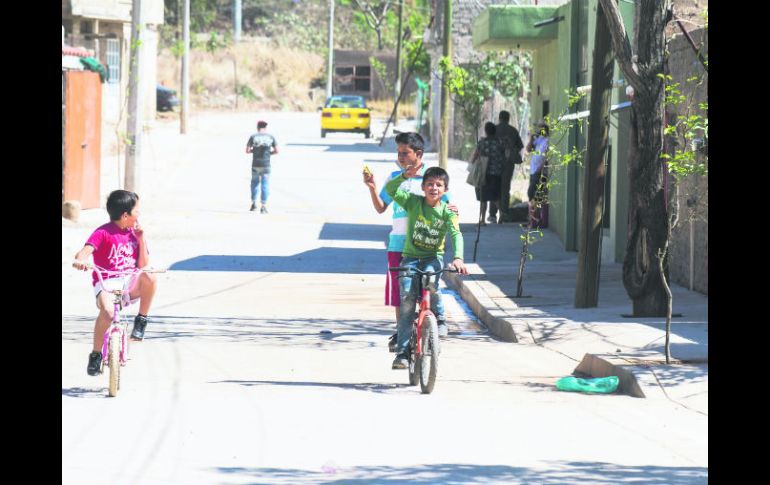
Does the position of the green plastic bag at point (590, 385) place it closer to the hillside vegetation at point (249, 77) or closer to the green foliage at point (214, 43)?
the hillside vegetation at point (249, 77)

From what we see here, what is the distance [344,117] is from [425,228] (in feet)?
164

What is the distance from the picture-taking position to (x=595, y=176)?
14.3 metres

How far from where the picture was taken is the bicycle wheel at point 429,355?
10008mm

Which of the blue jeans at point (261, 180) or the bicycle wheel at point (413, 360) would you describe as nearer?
the bicycle wheel at point (413, 360)

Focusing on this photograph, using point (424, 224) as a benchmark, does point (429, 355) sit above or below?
below

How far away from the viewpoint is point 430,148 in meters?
51.8

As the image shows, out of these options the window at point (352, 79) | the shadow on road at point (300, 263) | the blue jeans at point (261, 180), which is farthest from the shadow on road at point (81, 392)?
the window at point (352, 79)

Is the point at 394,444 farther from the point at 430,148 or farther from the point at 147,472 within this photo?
the point at 430,148

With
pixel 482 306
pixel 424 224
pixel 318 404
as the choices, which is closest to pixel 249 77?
pixel 482 306

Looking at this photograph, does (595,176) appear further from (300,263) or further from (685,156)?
(300,263)

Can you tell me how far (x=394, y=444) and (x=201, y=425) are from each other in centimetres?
130

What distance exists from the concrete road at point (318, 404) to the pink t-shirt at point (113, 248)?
879 mm

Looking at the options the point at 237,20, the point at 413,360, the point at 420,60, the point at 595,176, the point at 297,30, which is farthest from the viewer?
the point at 297,30
